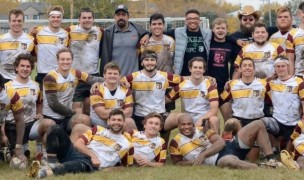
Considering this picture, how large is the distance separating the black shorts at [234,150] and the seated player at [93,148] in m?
1.15

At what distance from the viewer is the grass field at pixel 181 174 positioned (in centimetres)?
670

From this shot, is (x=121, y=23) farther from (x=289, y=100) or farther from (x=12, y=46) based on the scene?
(x=289, y=100)

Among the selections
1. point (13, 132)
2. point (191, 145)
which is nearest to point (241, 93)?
point (191, 145)

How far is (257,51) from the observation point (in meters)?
8.58

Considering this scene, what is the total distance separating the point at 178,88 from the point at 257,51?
1263 millimetres

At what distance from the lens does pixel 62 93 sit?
8.14m

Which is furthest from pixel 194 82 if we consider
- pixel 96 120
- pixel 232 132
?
pixel 96 120

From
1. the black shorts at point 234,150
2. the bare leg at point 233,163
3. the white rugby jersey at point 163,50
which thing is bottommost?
the bare leg at point 233,163

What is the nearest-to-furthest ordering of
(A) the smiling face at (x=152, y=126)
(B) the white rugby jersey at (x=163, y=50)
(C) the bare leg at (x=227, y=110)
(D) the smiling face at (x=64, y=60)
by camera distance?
(A) the smiling face at (x=152, y=126) < (D) the smiling face at (x=64, y=60) < (C) the bare leg at (x=227, y=110) < (B) the white rugby jersey at (x=163, y=50)

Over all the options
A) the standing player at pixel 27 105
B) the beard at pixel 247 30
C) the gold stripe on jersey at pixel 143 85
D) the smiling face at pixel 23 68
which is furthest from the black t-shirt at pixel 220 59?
the smiling face at pixel 23 68

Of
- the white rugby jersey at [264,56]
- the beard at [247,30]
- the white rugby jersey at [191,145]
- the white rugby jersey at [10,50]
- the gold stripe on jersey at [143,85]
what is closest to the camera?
the white rugby jersey at [191,145]

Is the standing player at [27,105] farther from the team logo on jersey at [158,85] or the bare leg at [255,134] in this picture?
the bare leg at [255,134]

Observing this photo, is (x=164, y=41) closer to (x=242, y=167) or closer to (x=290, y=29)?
(x=290, y=29)

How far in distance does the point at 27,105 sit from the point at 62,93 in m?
0.49
